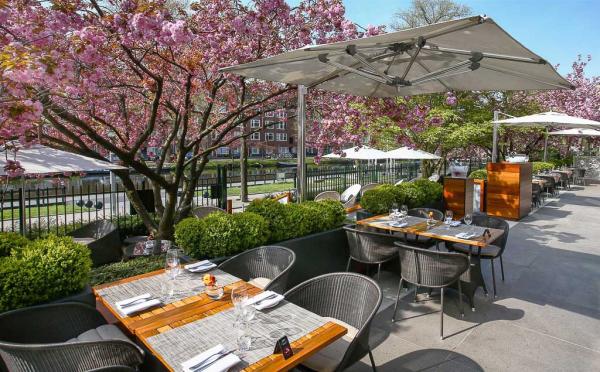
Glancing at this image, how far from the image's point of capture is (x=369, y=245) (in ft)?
15.9

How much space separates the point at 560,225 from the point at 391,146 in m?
6.82

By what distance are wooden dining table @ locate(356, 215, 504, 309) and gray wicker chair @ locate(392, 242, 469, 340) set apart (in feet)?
1.02

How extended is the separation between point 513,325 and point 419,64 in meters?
3.49

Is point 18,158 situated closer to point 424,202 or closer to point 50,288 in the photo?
point 50,288

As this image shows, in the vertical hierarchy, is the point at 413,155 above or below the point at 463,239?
above

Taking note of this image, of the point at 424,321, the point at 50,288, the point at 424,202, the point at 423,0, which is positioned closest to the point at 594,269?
the point at 424,202

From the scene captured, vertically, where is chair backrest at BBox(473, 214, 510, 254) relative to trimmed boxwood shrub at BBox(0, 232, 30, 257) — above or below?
below

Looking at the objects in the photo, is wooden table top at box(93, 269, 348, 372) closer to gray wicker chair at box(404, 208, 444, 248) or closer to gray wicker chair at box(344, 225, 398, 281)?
gray wicker chair at box(344, 225, 398, 281)

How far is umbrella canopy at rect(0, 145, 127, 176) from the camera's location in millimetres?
4727

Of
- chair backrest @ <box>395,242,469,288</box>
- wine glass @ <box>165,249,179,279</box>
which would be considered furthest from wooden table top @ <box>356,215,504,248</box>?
wine glass @ <box>165,249,179,279</box>

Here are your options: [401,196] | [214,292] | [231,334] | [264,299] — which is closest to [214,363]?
[231,334]

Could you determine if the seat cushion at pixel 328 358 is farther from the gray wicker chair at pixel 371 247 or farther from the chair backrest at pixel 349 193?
the chair backrest at pixel 349 193

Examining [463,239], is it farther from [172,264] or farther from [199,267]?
[172,264]

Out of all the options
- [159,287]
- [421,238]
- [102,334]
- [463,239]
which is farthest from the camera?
[421,238]
